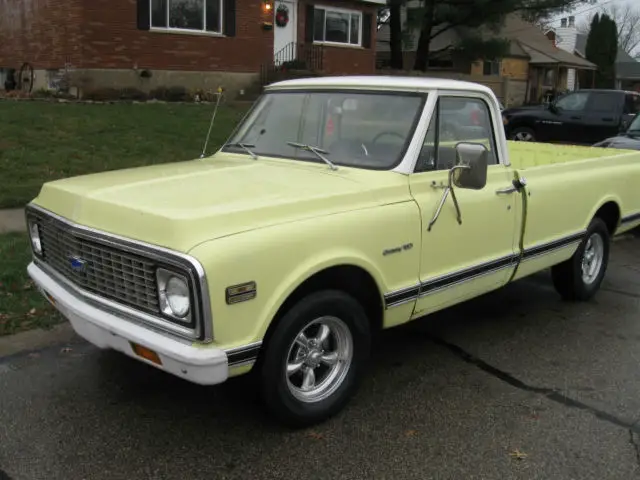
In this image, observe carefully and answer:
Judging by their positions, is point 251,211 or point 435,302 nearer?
point 251,211

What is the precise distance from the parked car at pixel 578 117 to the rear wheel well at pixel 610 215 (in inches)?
379

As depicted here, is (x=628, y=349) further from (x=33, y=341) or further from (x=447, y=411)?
(x=33, y=341)

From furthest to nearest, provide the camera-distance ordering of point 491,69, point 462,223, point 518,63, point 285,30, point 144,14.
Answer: point 491,69 < point 518,63 < point 285,30 < point 144,14 < point 462,223

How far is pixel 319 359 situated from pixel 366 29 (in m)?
21.6

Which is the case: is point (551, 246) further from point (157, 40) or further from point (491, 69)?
point (491, 69)

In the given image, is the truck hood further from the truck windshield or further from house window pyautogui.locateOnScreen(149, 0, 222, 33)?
house window pyautogui.locateOnScreen(149, 0, 222, 33)

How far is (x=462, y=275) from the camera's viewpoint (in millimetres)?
4289

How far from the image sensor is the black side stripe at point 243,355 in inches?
119

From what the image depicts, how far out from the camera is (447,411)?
12.6 ft

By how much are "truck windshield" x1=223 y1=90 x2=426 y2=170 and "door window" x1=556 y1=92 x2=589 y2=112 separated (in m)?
12.7

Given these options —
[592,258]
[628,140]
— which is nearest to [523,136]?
[628,140]

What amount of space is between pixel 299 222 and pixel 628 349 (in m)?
2.90

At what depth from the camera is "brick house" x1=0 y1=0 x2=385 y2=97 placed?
53.2 feet

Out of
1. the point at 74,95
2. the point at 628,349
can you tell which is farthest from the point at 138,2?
the point at 628,349
